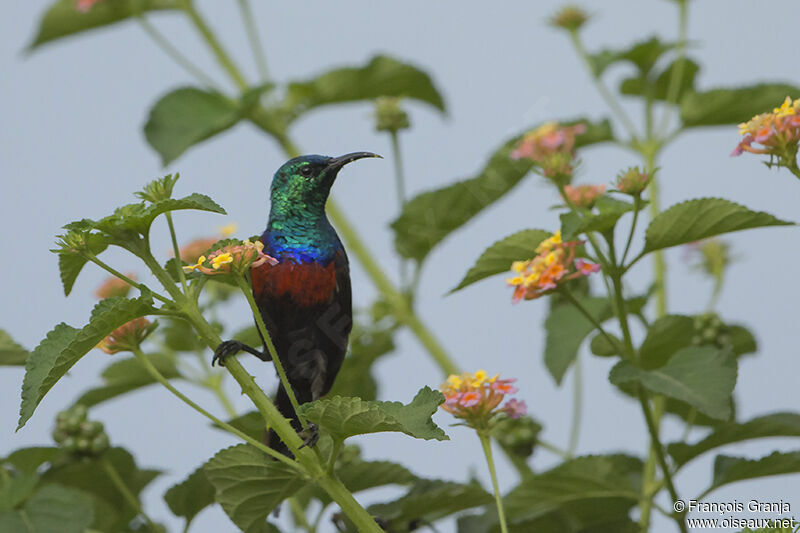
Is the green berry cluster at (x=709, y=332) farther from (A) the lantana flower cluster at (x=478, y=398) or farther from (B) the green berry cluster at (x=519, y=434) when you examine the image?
(A) the lantana flower cluster at (x=478, y=398)

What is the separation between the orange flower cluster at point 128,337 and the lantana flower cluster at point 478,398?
0.91 feet

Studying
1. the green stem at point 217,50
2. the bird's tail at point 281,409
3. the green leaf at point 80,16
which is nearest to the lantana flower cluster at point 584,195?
the bird's tail at point 281,409

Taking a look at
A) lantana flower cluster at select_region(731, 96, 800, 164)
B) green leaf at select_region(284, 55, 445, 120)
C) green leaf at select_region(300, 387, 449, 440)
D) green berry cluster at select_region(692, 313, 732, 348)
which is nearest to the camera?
green leaf at select_region(300, 387, 449, 440)

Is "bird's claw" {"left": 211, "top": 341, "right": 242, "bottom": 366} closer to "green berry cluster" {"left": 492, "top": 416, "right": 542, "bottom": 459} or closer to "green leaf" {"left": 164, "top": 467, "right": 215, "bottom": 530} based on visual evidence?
"green leaf" {"left": 164, "top": 467, "right": 215, "bottom": 530}

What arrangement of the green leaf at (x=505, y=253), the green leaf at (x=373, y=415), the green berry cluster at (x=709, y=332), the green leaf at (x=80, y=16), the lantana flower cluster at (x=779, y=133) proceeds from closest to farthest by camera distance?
the green leaf at (x=373, y=415)
the lantana flower cluster at (x=779, y=133)
the green leaf at (x=505, y=253)
the green berry cluster at (x=709, y=332)
the green leaf at (x=80, y=16)

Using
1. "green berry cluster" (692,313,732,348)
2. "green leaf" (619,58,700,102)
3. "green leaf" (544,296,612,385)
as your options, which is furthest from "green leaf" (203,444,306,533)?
"green leaf" (619,58,700,102)

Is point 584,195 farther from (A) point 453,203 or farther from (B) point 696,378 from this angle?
(A) point 453,203

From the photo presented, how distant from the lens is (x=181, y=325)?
1.57 m

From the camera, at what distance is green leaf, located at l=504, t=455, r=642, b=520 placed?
1267mm

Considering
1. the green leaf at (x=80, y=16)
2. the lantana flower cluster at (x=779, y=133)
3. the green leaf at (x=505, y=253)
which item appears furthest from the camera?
the green leaf at (x=80, y=16)

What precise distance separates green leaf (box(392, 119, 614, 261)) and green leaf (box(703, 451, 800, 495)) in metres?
0.46

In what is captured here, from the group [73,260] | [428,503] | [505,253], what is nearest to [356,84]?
[505,253]

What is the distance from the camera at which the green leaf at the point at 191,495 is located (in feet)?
4.08

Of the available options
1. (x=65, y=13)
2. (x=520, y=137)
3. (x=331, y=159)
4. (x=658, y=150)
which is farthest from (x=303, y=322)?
(x=65, y=13)
